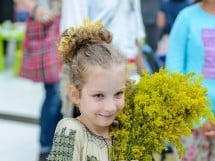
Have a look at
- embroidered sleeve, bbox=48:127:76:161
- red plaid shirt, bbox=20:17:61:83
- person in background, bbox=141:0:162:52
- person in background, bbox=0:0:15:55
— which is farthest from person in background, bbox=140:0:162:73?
embroidered sleeve, bbox=48:127:76:161

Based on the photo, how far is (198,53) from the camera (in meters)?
2.27

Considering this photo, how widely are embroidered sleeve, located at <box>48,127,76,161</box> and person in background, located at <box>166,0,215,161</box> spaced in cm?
87

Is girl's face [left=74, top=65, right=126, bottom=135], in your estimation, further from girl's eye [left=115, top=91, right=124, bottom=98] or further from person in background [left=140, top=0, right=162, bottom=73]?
person in background [left=140, top=0, right=162, bottom=73]

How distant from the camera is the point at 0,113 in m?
4.33

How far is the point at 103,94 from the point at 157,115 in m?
0.19

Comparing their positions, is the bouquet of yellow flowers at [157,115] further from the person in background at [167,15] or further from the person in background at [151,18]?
the person in background at [151,18]

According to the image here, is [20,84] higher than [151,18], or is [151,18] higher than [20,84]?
[151,18]

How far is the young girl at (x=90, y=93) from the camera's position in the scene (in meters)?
1.55

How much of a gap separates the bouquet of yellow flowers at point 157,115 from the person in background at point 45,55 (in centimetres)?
129

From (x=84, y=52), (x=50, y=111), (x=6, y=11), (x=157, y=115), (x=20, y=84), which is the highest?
(x=6, y=11)

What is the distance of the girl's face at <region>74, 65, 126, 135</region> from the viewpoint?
1553 mm

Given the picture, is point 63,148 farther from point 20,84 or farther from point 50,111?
point 20,84

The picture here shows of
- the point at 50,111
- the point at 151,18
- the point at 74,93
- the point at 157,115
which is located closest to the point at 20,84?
the point at 151,18

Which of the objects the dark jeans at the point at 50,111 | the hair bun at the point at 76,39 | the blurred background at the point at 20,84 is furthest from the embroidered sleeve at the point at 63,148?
the blurred background at the point at 20,84
